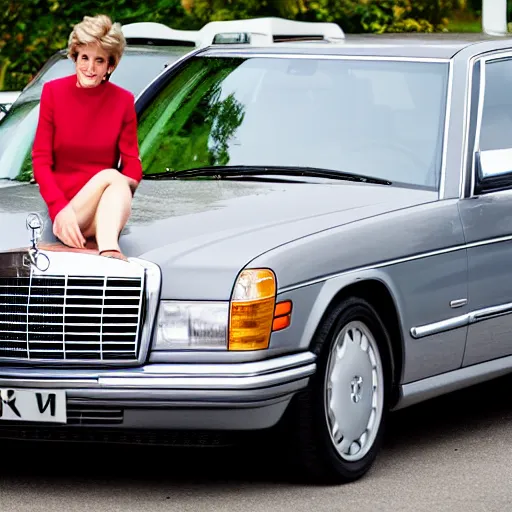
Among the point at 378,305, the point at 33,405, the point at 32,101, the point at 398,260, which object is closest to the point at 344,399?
the point at 378,305

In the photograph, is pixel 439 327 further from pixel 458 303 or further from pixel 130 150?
pixel 130 150

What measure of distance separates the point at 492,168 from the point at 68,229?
197 centimetres

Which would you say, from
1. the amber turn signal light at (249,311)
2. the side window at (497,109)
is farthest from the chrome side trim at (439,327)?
the amber turn signal light at (249,311)

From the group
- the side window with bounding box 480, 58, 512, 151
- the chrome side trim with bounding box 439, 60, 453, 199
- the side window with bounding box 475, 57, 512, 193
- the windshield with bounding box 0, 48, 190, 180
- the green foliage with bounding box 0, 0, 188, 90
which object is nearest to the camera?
the chrome side trim with bounding box 439, 60, 453, 199

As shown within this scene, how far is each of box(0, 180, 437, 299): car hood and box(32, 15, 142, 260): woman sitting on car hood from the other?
0.48 feet

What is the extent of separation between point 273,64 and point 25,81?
32.5 feet

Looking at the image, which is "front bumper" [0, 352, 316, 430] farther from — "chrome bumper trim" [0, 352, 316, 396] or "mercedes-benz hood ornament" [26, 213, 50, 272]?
"mercedes-benz hood ornament" [26, 213, 50, 272]

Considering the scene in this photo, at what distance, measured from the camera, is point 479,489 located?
6.94m

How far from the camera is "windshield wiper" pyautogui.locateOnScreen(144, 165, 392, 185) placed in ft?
25.4

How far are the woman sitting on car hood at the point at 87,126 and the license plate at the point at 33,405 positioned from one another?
0.85 m

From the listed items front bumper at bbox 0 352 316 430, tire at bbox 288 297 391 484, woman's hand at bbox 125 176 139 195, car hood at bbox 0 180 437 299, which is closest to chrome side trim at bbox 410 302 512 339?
tire at bbox 288 297 391 484

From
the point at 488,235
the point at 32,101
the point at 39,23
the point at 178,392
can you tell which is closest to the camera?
the point at 178,392

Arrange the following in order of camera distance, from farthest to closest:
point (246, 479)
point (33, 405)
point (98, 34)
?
1. point (98, 34)
2. point (246, 479)
3. point (33, 405)

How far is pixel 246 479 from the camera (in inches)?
279
